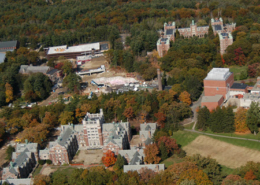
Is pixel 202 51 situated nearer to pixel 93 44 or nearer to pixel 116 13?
pixel 93 44

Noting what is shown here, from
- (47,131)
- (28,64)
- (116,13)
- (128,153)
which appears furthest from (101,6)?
(128,153)

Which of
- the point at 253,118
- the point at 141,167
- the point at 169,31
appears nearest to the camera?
the point at 141,167

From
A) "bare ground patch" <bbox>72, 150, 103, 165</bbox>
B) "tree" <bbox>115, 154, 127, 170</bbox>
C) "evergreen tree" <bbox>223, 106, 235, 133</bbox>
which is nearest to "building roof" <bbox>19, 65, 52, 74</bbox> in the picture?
"bare ground patch" <bbox>72, 150, 103, 165</bbox>

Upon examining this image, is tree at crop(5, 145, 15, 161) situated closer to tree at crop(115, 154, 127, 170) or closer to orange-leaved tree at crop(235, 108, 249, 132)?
tree at crop(115, 154, 127, 170)

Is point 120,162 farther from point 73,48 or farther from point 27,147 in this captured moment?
point 73,48

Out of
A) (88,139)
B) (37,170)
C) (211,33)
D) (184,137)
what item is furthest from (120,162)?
(211,33)
